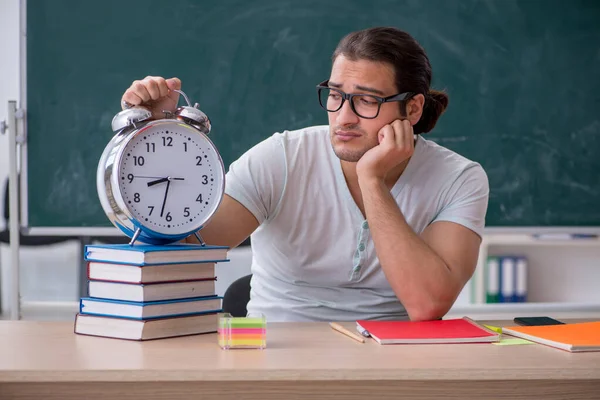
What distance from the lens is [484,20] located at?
331cm

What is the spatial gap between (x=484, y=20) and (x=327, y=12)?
703 millimetres

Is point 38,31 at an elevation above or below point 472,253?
above

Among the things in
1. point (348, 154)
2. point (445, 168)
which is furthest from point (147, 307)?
point (445, 168)

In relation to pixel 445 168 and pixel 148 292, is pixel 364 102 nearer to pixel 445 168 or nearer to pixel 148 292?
pixel 445 168

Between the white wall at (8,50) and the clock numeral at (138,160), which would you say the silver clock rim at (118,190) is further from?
the white wall at (8,50)

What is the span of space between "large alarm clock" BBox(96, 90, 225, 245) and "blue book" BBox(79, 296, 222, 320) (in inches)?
5.5

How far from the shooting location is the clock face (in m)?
1.49

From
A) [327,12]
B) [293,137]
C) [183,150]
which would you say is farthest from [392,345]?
[327,12]

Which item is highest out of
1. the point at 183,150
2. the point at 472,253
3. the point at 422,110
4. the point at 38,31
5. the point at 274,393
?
the point at 38,31

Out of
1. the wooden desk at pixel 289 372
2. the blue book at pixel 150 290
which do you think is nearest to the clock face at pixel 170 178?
the blue book at pixel 150 290

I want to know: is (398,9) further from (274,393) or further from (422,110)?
(274,393)

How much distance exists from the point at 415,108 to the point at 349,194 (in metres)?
0.34

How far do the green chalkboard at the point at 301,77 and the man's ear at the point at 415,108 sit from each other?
3.61 ft

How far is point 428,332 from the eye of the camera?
58.3 inches
